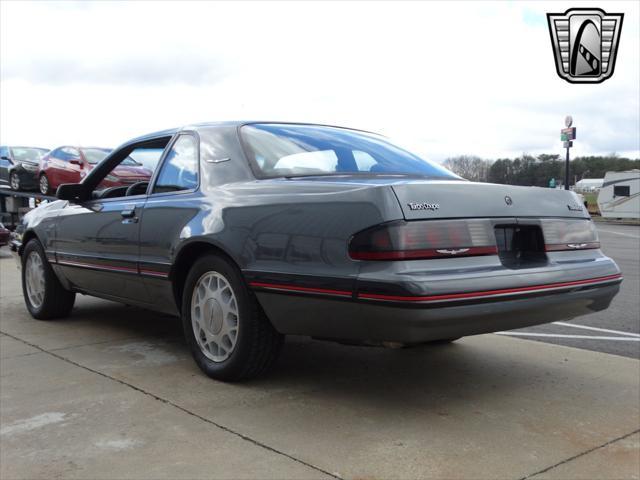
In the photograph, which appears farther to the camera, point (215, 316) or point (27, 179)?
point (27, 179)

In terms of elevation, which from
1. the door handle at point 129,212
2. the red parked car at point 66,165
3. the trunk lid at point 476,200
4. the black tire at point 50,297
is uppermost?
the red parked car at point 66,165

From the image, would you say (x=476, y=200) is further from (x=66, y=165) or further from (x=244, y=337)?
(x=66, y=165)

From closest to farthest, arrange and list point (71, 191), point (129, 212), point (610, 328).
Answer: point (129, 212) < point (71, 191) < point (610, 328)

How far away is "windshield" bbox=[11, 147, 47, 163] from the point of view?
16344 mm

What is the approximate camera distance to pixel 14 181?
16.1m

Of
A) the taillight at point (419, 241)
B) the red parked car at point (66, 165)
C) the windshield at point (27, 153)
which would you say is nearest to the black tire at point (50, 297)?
the taillight at point (419, 241)

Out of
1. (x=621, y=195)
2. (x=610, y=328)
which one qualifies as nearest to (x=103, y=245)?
(x=610, y=328)

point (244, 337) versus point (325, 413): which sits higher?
point (244, 337)

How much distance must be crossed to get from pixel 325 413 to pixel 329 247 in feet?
2.66

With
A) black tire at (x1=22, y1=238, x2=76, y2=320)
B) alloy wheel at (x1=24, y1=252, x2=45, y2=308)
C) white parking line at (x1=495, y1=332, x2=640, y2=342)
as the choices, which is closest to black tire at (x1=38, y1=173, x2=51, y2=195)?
alloy wheel at (x1=24, y1=252, x2=45, y2=308)

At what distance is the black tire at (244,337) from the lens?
11.4ft

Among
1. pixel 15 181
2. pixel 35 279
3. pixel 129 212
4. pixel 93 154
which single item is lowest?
pixel 35 279

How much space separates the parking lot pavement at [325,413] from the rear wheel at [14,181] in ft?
40.1

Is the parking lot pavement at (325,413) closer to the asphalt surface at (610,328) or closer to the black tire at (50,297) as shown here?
the asphalt surface at (610,328)
